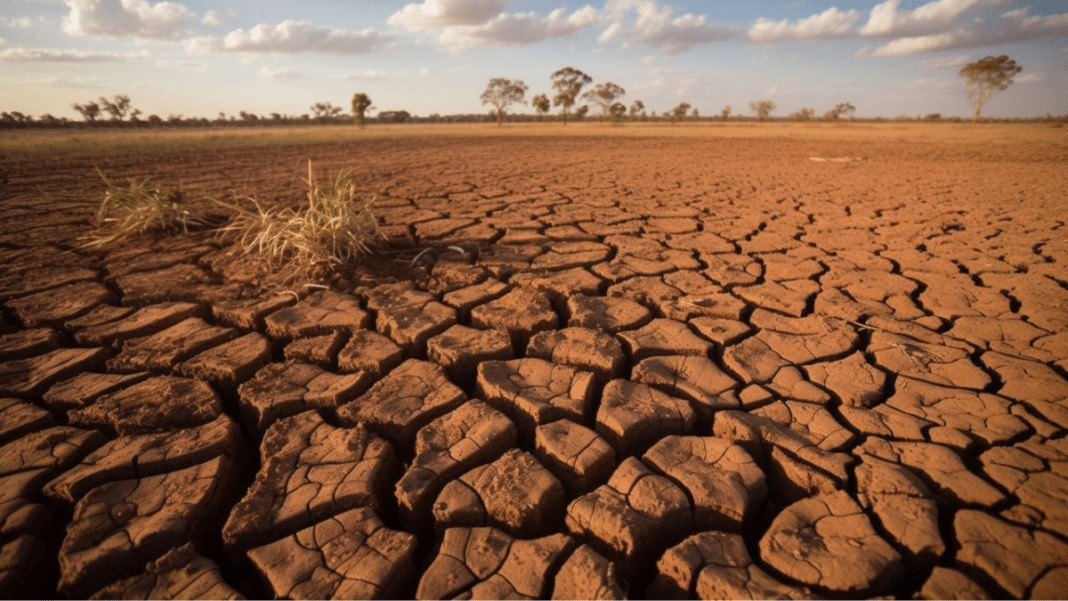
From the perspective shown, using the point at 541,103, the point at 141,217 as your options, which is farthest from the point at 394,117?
the point at 141,217

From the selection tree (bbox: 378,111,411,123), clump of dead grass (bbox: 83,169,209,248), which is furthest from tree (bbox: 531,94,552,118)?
clump of dead grass (bbox: 83,169,209,248)

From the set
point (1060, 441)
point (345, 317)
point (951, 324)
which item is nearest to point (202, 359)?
point (345, 317)

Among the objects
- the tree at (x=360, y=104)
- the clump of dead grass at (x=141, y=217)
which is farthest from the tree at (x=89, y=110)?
the clump of dead grass at (x=141, y=217)

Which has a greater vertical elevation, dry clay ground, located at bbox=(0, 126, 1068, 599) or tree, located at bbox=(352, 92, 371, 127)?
tree, located at bbox=(352, 92, 371, 127)

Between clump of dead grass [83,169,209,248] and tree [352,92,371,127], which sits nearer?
clump of dead grass [83,169,209,248]

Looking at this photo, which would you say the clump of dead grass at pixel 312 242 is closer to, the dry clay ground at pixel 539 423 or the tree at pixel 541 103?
the dry clay ground at pixel 539 423

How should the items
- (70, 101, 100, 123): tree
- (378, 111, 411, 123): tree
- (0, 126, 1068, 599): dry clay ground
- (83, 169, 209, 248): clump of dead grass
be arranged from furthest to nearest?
(378, 111, 411, 123): tree, (70, 101, 100, 123): tree, (83, 169, 209, 248): clump of dead grass, (0, 126, 1068, 599): dry clay ground

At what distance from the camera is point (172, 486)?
1.15 meters

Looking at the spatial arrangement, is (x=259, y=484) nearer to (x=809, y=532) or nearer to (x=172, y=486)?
(x=172, y=486)

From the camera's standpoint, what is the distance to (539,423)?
4.59 feet

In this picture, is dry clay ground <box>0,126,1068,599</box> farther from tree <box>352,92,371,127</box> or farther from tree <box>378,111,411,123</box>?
tree <box>378,111,411,123</box>

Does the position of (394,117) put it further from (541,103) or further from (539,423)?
(539,423)

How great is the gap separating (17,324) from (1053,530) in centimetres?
367

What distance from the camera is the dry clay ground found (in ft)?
3.20
